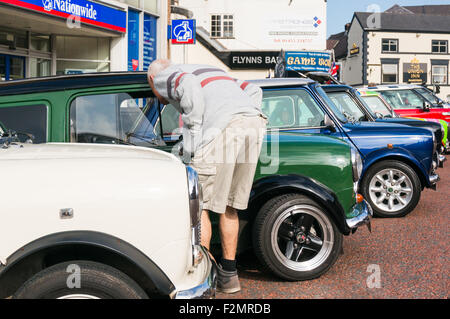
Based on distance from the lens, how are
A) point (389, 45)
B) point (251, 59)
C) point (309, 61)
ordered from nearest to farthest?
point (309, 61), point (251, 59), point (389, 45)

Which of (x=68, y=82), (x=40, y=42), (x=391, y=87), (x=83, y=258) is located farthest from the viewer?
(x=40, y=42)

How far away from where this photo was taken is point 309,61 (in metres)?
29.4

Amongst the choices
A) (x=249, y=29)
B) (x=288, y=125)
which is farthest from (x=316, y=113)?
(x=249, y=29)

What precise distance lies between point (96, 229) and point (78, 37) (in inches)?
534

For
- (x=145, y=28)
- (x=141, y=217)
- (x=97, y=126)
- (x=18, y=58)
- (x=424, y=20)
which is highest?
(x=424, y=20)

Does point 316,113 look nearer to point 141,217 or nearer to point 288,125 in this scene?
point 288,125

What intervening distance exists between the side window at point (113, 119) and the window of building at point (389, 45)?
49.7 meters

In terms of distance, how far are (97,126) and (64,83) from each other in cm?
40

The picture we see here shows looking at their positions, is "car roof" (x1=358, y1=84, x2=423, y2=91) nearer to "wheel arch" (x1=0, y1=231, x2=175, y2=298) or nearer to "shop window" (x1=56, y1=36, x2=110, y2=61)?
"shop window" (x1=56, y1=36, x2=110, y2=61)

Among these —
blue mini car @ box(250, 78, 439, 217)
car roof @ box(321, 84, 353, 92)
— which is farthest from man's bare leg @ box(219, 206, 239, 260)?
car roof @ box(321, 84, 353, 92)

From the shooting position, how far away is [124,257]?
7.29 feet

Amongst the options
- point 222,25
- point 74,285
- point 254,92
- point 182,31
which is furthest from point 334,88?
point 222,25

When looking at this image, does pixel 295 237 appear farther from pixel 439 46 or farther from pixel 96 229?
pixel 439 46

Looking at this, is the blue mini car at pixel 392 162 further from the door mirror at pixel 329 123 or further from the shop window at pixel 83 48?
the shop window at pixel 83 48
